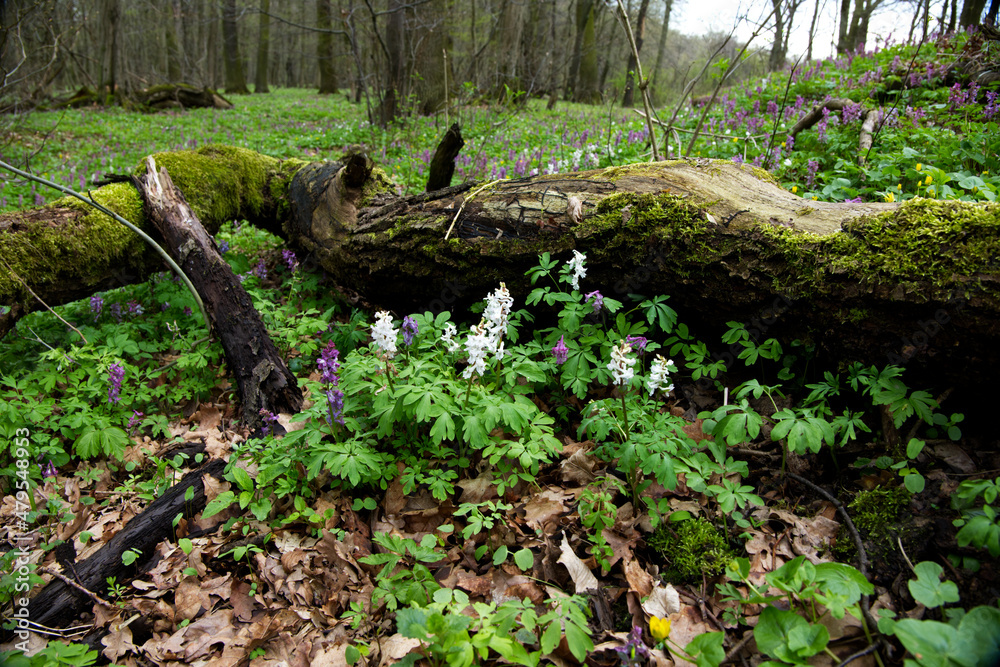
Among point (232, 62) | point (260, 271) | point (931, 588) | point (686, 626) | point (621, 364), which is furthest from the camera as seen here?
point (232, 62)

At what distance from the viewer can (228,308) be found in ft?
11.7

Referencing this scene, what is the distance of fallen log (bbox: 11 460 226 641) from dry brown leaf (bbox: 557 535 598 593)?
2002mm

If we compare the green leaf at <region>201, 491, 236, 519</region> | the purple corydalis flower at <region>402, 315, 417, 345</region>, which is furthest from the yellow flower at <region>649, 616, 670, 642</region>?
the green leaf at <region>201, 491, 236, 519</region>

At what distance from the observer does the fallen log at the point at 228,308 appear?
3.32m

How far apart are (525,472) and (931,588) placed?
150cm

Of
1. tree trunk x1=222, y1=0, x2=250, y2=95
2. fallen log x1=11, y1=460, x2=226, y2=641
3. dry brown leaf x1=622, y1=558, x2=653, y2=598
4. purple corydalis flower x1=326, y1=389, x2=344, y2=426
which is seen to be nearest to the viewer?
dry brown leaf x1=622, y1=558, x2=653, y2=598

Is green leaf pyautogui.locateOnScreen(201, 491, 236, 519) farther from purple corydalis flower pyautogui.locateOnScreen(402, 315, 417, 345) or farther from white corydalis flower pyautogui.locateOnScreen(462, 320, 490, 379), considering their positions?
white corydalis flower pyautogui.locateOnScreen(462, 320, 490, 379)

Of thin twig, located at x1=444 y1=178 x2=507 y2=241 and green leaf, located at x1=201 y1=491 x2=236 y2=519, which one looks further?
thin twig, located at x1=444 y1=178 x2=507 y2=241

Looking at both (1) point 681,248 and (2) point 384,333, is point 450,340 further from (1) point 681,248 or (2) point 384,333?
(1) point 681,248

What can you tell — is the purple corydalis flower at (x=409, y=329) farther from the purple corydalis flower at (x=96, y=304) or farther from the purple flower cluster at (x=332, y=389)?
the purple corydalis flower at (x=96, y=304)

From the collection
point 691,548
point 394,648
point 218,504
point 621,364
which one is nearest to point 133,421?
point 218,504

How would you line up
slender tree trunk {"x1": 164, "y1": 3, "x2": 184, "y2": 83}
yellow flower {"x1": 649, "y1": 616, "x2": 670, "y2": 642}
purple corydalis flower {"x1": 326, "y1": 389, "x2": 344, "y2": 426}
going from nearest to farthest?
yellow flower {"x1": 649, "y1": 616, "x2": 670, "y2": 642}
purple corydalis flower {"x1": 326, "y1": 389, "x2": 344, "y2": 426}
slender tree trunk {"x1": 164, "y1": 3, "x2": 184, "y2": 83}

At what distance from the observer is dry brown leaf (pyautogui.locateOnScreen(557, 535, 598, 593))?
6.87 feet

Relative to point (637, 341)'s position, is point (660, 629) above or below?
below
